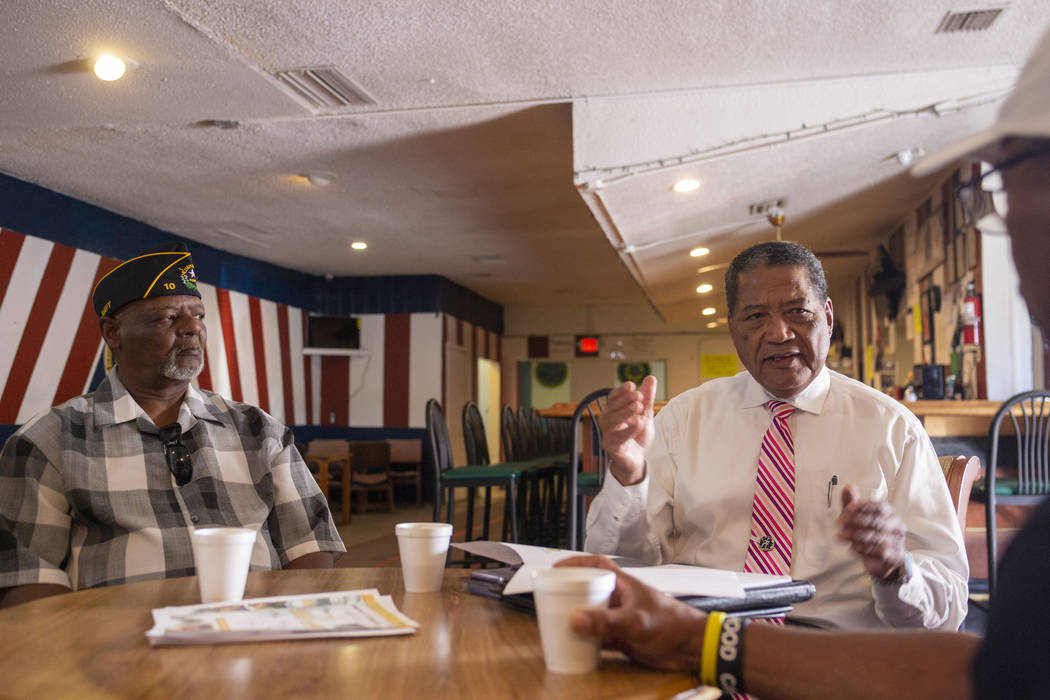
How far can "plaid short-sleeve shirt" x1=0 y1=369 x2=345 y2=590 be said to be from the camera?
1651mm

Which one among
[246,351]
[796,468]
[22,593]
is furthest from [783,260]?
[246,351]

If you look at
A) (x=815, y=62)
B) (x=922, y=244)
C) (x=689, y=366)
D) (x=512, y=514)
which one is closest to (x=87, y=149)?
(x=512, y=514)

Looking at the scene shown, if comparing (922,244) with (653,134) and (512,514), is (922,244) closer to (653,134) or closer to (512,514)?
(653,134)

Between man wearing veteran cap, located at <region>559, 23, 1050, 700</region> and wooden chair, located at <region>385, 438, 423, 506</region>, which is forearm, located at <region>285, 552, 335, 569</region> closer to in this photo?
man wearing veteran cap, located at <region>559, 23, 1050, 700</region>

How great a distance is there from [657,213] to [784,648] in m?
4.62

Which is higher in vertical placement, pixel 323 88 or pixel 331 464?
pixel 323 88

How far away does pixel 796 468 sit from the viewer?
5.55ft

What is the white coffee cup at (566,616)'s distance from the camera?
35.7 inches

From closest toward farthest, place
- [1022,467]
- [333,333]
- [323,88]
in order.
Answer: [1022,467] < [323,88] < [333,333]

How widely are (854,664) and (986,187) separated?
512 millimetres

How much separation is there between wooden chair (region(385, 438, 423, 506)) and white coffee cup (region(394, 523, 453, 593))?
920 cm

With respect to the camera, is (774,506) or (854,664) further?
(774,506)

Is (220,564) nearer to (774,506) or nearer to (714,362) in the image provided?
(774,506)

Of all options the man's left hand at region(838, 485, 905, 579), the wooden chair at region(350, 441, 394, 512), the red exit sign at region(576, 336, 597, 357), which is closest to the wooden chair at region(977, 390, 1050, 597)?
the man's left hand at region(838, 485, 905, 579)
